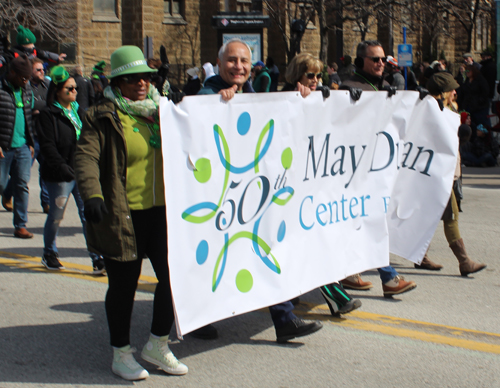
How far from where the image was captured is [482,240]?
25.7 feet

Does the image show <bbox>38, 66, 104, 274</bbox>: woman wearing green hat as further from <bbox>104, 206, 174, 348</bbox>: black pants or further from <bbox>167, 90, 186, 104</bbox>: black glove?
<bbox>167, 90, 186, 104</bbox>: black glove

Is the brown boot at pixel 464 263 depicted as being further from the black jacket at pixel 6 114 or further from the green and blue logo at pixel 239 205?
the black jacket at pixel 6 114

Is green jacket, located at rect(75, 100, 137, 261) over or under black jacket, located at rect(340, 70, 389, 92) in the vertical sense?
under

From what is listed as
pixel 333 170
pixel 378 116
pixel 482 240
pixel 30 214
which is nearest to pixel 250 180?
pixel 333 170

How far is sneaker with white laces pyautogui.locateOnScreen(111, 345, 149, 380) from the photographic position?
397 centimetres

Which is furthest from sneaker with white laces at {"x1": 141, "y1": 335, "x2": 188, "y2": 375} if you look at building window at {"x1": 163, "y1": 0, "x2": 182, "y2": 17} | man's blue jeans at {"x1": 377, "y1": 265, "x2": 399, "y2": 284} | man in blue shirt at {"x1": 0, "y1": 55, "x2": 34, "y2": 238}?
building window at {"x1": 163, "y1": 0, "x2": 182, "y2": 17}

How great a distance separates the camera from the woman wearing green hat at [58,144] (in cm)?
632

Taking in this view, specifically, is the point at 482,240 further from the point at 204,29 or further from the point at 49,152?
the point at 204,29

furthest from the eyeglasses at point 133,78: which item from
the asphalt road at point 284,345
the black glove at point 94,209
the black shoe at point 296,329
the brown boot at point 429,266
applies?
the brown boot at point 429,266

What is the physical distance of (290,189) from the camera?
15.1 ft

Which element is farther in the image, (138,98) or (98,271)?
(98,271)

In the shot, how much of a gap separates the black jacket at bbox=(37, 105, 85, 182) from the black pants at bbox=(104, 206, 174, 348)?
2.54m

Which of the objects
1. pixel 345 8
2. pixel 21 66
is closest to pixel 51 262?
pixel 21 66

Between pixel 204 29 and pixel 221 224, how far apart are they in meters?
31.3
